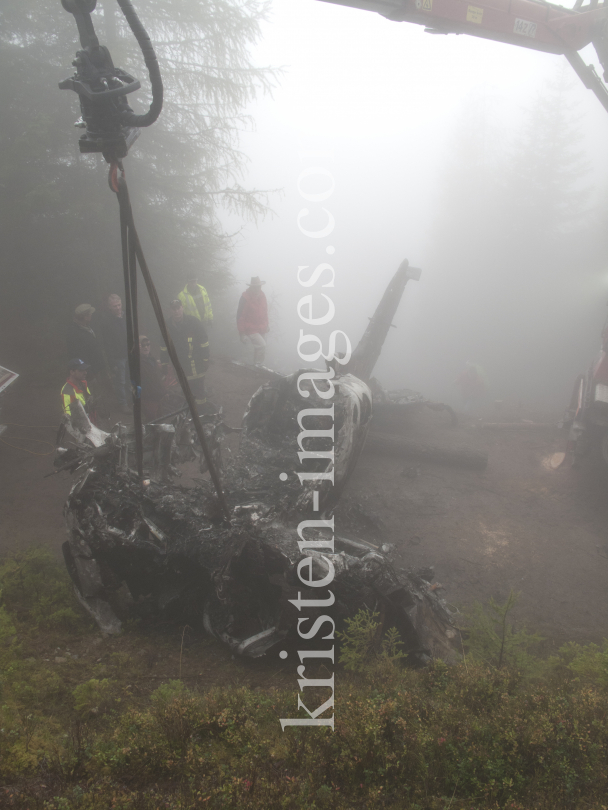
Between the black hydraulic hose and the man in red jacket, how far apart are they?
7655 mm

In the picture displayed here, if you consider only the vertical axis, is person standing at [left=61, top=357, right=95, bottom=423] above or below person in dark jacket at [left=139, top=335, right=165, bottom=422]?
above

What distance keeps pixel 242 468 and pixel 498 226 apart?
2656 cm

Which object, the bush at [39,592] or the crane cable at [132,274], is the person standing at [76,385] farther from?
the crane cable at [132,274]

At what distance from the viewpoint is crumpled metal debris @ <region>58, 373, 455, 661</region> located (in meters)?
3.28

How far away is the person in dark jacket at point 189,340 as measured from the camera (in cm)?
760

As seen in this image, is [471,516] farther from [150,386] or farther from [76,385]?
[76,385]

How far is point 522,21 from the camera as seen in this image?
18.0 ft

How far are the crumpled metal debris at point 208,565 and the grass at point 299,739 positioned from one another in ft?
1.11

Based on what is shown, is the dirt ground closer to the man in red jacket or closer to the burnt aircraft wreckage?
the burnt aircraft wreckage

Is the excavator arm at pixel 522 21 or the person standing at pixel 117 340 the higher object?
the excavator arm at pixel 522 21

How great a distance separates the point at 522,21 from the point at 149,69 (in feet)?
20.1

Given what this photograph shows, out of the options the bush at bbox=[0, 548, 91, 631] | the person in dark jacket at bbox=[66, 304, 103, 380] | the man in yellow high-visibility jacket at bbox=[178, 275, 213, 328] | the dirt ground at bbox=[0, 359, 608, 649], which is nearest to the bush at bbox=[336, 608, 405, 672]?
the dirt ground at bbox=[0, 359, 608, 649]

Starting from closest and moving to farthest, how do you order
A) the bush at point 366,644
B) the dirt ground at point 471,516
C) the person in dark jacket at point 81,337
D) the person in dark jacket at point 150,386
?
the bush at point 366,644
the dirt ground at point 471,516
the person in dark jacket at point 81,337
the person in dark jacket at point 150,386

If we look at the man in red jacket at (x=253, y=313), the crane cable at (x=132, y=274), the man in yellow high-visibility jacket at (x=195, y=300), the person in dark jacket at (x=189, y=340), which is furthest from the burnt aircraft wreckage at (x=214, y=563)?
the man in red jacket at (x=253, y=313)
